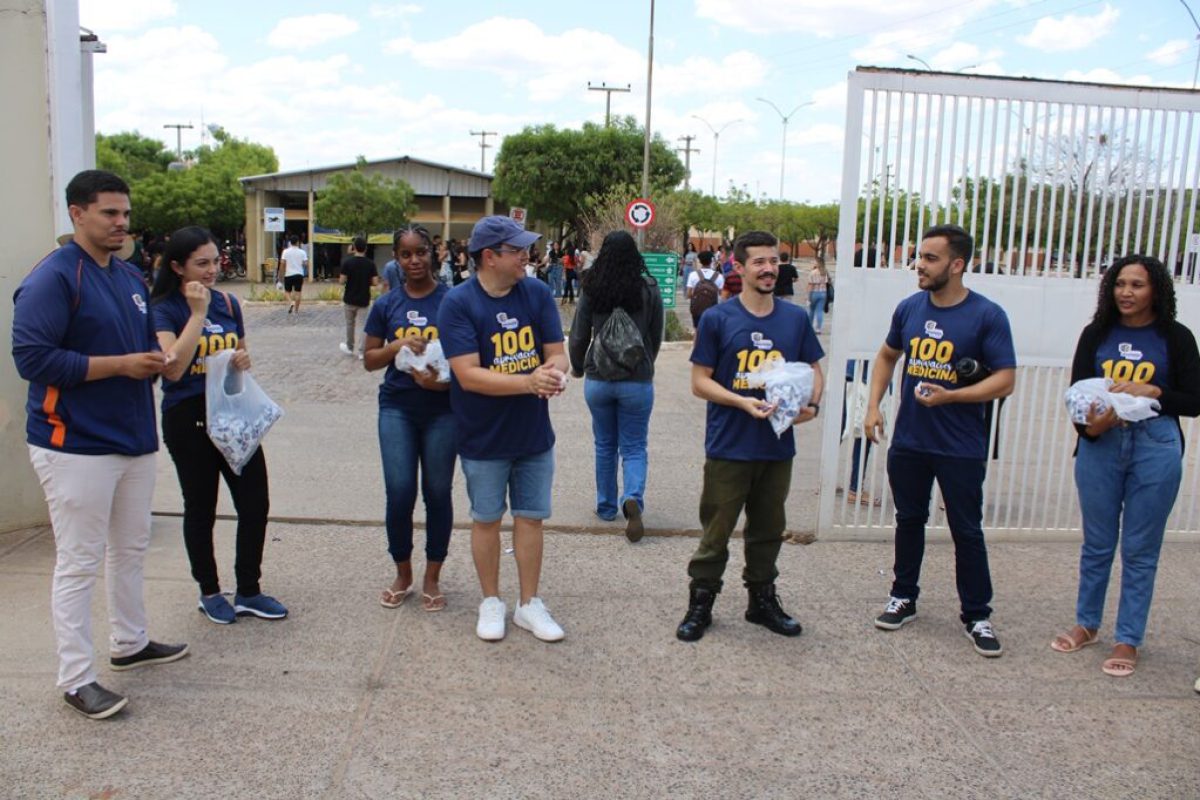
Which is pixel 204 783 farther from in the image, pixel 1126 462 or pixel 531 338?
pixel 1126 462

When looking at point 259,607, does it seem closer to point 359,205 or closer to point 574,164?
point 359,205

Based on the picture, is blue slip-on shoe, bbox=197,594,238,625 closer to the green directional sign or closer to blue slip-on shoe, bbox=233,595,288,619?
blue slip-on shoe, bbox=233,595,288,619

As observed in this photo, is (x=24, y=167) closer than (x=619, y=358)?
Yes

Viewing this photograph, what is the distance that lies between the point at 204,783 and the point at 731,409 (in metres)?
2.51

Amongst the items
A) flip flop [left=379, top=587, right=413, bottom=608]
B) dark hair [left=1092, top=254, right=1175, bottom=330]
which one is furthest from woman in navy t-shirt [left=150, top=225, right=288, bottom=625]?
dark hair [left=1092, top=254, right=1175, bottom=330]

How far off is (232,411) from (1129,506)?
3898mm

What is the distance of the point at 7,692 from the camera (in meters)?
3.81

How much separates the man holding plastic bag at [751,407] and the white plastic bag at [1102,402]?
42.0 inches

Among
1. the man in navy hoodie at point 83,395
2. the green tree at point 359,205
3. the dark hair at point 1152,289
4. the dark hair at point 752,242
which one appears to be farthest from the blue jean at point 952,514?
the green tree at point 359,205

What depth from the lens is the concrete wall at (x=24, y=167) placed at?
17.6 ft

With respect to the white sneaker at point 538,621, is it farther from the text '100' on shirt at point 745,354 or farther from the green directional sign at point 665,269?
the green directional sign at point 665,269

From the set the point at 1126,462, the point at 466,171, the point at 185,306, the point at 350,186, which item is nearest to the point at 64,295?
the point at 185,306

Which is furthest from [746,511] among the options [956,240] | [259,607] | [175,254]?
[175,254]

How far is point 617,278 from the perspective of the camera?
5.95 meters
